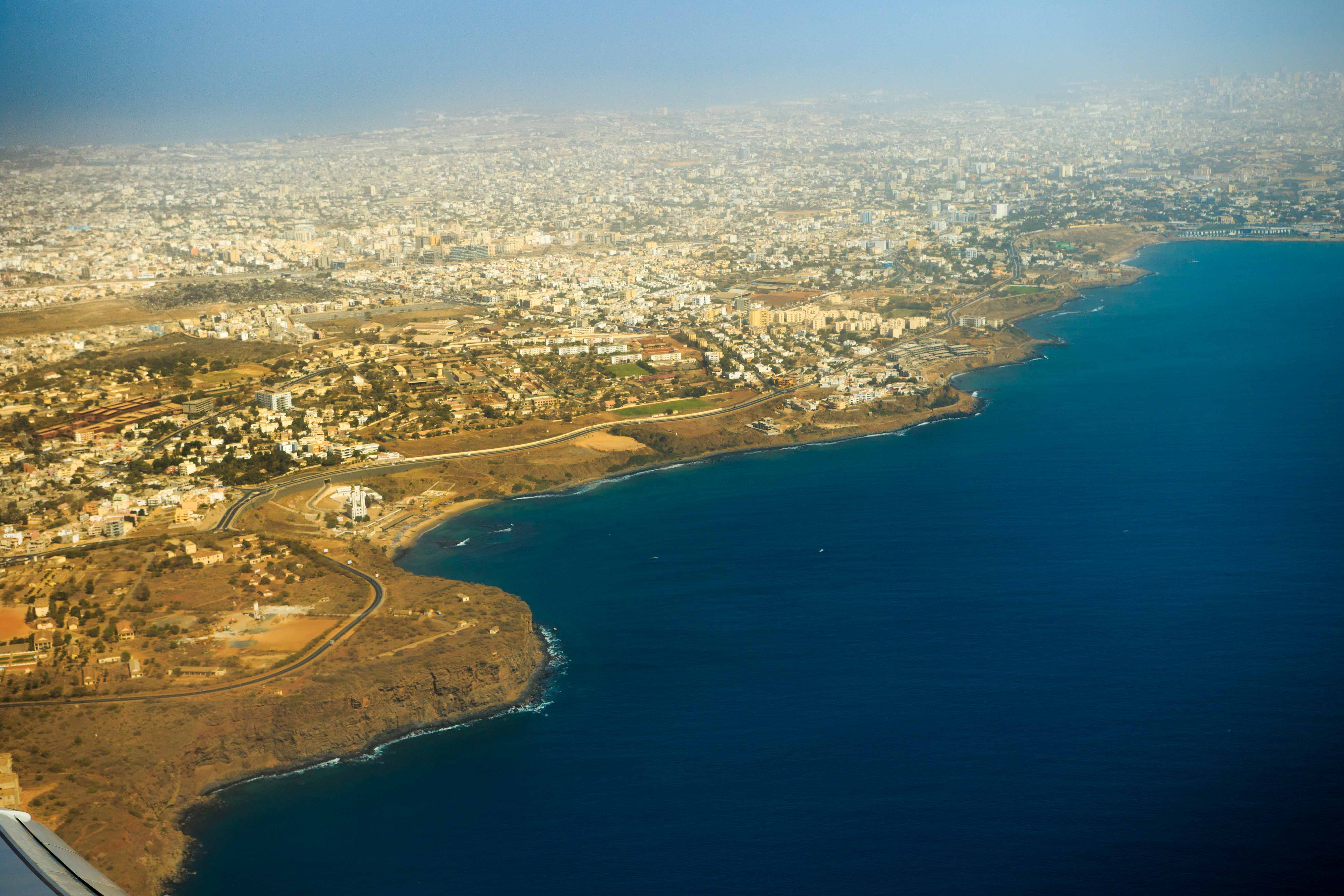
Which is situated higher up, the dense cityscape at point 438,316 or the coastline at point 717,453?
the dense cityscape at point 438,316

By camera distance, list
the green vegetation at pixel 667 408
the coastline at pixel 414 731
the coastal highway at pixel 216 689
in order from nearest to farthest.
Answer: the coastline at pixel 414 731 < the coastal highway at pixel 216 689 < the green vegetation at pixel 667 408

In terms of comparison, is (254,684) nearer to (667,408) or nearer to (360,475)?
(360,475)

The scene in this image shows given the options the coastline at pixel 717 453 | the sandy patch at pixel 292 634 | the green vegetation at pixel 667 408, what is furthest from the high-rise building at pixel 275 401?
the sandy patch at pixel 292 634

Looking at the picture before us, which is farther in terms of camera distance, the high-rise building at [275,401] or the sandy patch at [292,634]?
the high-rise building at [275,401]

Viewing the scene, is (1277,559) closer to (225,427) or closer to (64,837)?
(64,837)

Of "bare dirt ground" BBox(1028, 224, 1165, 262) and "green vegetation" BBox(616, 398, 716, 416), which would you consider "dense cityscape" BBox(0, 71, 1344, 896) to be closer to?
"green vegetation" BBox(616, 398, 716, 416)

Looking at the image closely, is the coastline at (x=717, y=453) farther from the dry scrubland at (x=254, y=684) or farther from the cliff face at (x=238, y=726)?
the cliff face at (x=238, y=726)
